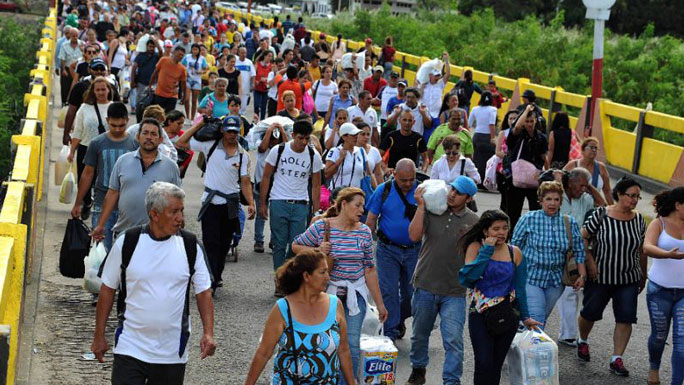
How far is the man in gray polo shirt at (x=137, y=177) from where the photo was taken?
30.0ft

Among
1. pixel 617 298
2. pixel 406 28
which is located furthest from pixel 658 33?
pixel 617 298

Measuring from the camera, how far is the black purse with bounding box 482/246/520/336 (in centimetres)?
807

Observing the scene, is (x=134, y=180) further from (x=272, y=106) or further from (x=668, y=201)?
(x=272, y=106)

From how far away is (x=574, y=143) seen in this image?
15250 millimetres

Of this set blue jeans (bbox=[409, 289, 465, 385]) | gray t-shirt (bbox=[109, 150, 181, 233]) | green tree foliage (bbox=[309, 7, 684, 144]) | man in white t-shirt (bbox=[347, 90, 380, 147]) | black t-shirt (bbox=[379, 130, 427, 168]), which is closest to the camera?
blue jeans (bbox=[409, 289, 465, 385])

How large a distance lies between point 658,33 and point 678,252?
58.9m

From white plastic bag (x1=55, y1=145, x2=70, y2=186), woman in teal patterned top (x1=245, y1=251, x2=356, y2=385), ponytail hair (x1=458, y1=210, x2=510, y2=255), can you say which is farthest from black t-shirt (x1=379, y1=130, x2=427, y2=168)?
woman in teal patterned top (x1=245, y1=251, x2=356, y2=385)

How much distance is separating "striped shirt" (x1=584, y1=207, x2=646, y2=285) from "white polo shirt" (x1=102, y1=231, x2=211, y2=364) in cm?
439

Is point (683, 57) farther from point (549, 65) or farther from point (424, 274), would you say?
point (424, 274)

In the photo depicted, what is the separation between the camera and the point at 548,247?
9.52 metres

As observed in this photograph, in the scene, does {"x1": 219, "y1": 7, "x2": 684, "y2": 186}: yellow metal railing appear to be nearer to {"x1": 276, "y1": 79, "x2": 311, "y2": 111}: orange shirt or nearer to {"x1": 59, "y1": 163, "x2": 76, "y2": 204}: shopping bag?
{"x1": 276, "y1": 79, "x2": 311, "y2": 111}: orange shirt

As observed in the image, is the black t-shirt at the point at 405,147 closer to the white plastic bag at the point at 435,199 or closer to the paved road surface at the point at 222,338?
the paved road surface at the point at 222,338

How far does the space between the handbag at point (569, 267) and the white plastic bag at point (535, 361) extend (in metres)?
1.39

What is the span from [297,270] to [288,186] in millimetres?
4866
